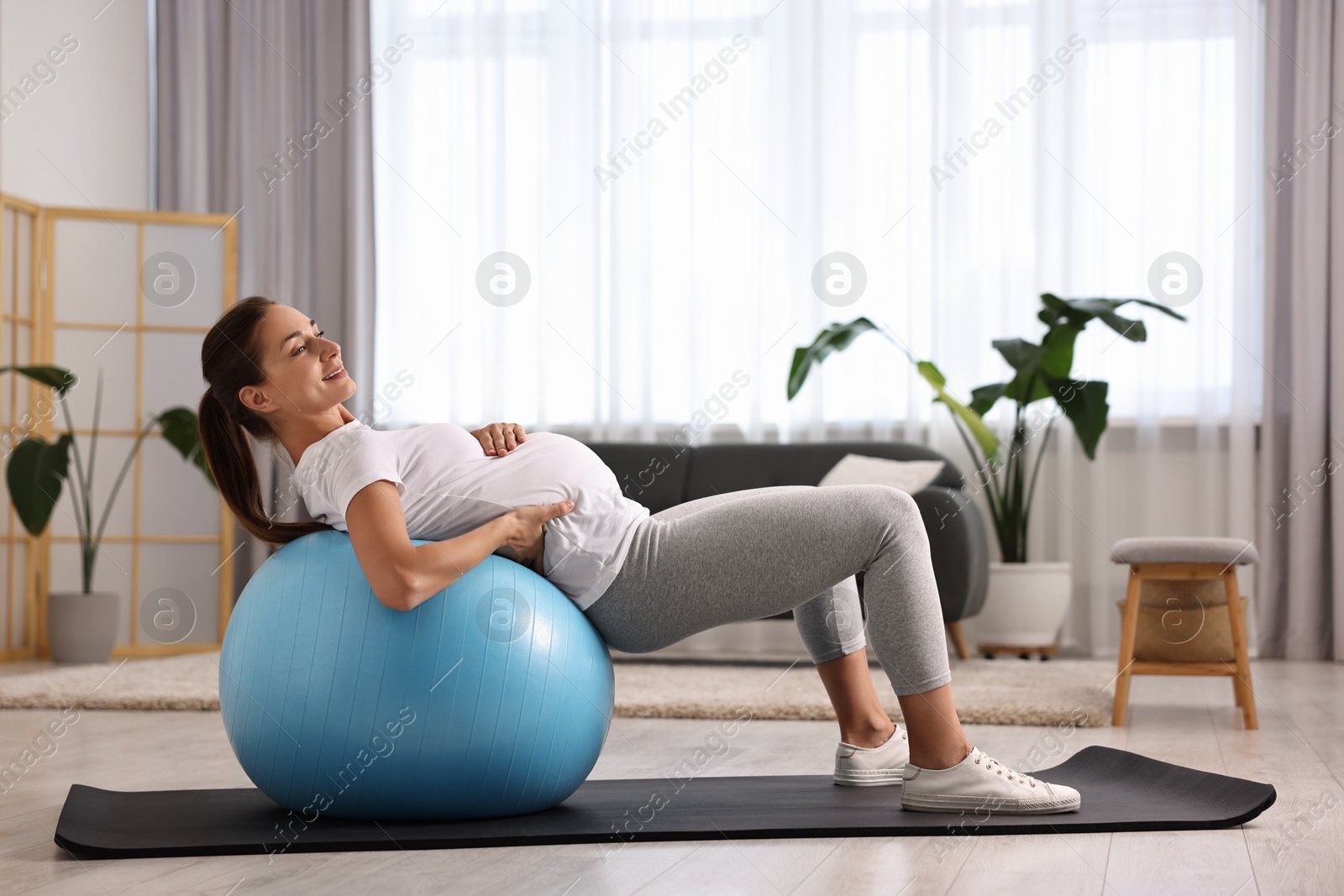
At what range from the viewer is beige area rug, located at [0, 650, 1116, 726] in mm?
2855

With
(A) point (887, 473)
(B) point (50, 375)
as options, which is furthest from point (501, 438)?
(B) point (50, 375)

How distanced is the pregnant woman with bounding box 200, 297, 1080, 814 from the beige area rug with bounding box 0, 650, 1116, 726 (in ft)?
3.70

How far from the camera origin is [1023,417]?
436cm

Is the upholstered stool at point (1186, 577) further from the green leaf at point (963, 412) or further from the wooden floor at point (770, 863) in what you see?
the green leaf at point (963, 412)

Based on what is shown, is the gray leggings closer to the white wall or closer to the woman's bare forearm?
the woman's bare forearm

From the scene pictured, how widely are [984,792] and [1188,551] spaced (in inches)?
47.4

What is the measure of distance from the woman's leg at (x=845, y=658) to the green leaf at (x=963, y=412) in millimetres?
2208

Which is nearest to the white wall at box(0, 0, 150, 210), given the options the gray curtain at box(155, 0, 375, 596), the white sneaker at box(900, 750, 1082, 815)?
the gray curtain at box(155, 0, 375, 596)

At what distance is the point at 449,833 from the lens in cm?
163

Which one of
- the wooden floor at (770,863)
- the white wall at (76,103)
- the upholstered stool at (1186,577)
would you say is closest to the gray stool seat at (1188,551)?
the upholstered stool at (1186,577)

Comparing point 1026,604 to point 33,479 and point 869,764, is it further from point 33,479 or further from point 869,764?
point 33,479

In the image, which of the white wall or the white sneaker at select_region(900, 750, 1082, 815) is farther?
the white wall

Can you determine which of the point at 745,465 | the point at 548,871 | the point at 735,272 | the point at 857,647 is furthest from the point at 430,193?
the point at 548,871

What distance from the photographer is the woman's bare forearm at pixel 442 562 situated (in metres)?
1.57
